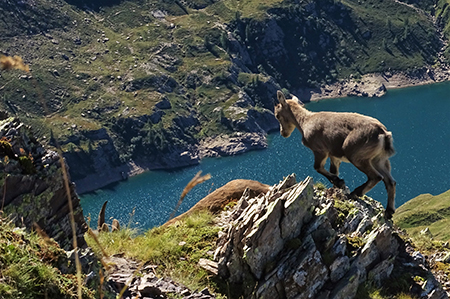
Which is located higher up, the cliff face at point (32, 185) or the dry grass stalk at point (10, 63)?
the dry grass stalk at point (10, 63)

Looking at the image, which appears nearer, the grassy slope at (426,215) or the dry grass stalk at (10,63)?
the dry grass stalk at (10,63)

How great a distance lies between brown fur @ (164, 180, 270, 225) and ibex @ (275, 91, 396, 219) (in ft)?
9.07

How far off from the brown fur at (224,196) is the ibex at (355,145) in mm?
2766

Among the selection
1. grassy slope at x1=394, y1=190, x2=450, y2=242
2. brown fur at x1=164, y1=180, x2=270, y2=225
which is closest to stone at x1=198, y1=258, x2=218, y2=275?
brown fur at x1=164, y1=180, x2=270, y2=225

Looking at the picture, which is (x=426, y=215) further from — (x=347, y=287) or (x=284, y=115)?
(x=347, y=287)

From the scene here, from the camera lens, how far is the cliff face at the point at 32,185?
11.3m

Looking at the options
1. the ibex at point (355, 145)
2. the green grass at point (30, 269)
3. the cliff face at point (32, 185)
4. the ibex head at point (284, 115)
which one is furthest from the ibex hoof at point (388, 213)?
the green grass at point (30, 269)

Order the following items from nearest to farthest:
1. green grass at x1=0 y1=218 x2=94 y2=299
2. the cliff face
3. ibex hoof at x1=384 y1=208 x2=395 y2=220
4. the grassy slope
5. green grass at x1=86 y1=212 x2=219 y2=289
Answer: green grass at x1=0 y1=218 x2=94 y2=299 → the cliff face → green grass at x1=86 y1=212 x2=219 y2=289 → ibex hoof at x1=384 y1=208 x2=395 y2=220 → the grassy slope

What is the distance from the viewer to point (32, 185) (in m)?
11.6

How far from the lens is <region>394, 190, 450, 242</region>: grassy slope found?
299 ft

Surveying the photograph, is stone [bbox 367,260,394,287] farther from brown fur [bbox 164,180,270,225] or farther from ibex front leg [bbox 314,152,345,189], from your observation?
brown fur [bbox 164,180,270,225]

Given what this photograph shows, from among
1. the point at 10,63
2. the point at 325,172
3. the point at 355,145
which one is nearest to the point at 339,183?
the point at 325,172

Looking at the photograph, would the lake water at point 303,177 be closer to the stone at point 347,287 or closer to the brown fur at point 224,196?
the brown fur at point 224,196

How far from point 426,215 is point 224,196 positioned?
90883 mm
